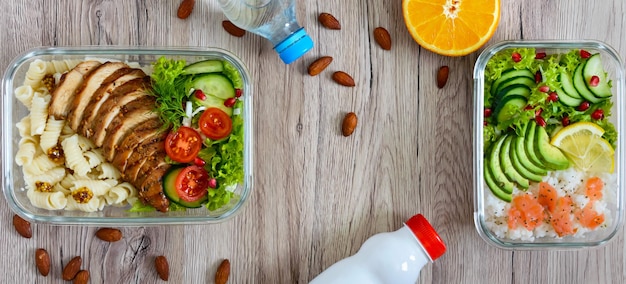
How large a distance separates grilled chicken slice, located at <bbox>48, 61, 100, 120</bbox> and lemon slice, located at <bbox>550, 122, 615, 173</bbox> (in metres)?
1.60

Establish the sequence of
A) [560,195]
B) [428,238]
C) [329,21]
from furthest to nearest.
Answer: [329,21]
[560,195]
[428,238]

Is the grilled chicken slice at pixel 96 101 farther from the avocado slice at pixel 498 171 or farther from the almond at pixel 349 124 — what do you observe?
the avocado slice at pixel 498 171

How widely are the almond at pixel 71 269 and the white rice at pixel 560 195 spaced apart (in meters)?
1.46

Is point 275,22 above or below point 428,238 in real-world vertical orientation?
above

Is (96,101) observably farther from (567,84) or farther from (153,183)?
(567,84)

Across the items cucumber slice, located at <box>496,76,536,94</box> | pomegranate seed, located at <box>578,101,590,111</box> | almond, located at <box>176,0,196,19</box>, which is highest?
almond, located at <box>176,0,196,19</box>

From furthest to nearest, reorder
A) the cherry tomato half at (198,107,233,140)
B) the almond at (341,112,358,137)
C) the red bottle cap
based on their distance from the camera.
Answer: the almond at (341,112,358,137), the cherry tomato half at (198,107,233,140), the red bottle cap

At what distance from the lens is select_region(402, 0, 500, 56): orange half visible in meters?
2.13

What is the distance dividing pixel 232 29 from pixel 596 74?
1.27 m

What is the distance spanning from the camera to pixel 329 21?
A: 225 centimetres

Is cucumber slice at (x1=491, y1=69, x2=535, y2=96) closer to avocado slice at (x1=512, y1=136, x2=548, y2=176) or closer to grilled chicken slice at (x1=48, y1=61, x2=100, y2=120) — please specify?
avocado slice at (x1=512, y1=136, x2=548, y2=176)

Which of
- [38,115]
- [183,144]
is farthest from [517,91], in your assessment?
[38,115]

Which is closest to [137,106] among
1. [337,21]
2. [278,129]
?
[278,129]

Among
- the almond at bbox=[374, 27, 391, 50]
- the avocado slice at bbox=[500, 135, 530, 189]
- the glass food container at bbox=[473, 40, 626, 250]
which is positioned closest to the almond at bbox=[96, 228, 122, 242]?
the almond at bbox=[374, 27, 391, 50]
